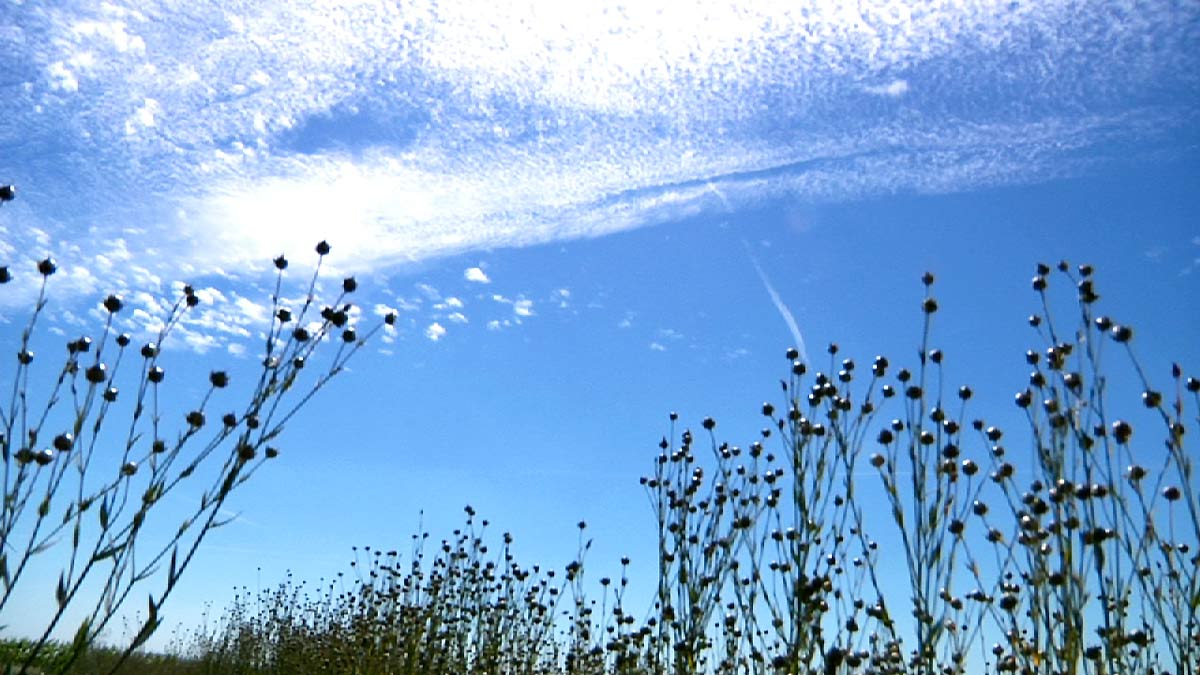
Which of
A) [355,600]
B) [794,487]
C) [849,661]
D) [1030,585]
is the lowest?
[849,661]

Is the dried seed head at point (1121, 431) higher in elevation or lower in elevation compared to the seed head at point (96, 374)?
higher

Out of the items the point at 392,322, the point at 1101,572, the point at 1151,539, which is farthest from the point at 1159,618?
the point at 392,322

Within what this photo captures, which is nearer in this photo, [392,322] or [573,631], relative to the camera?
[392,322]

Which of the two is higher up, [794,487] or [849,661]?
[794,487]

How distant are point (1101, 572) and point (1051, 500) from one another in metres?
0.29

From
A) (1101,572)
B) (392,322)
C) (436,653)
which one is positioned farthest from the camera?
(436,653)

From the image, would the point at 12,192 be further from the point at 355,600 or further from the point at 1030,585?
the point at 355,600

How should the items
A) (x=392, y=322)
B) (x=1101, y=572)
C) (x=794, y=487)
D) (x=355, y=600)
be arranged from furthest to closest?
(x=355, y=600) → (x=794, y=487) → (x=392, y=322) → (x=1101, y=572)

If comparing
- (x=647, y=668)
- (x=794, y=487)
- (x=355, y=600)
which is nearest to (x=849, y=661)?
(x=794, y=487)

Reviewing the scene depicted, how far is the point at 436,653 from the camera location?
23.8 ft

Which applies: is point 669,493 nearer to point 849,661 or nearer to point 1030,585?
point 849,661

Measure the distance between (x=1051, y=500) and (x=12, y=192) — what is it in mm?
3200

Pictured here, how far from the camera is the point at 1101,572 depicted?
2824 mm

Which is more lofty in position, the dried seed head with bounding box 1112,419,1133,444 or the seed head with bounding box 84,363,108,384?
the dried seed head with bounding box 1112,419,1133,444
